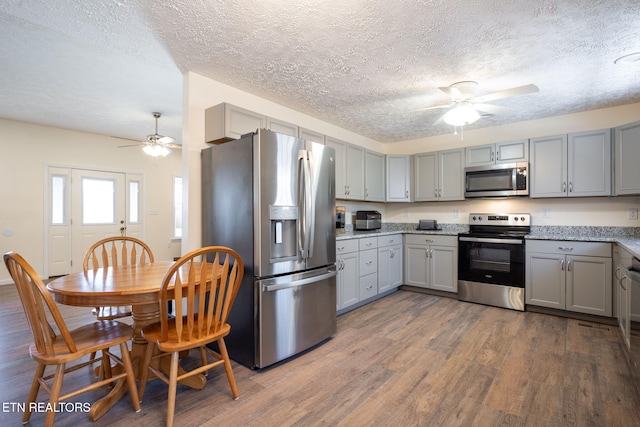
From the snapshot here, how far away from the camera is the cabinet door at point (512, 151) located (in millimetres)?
3898

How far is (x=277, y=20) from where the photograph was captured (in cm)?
200

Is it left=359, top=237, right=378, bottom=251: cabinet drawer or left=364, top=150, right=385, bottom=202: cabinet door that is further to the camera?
left=364, top=150, right=385, bottom=202: cabinet door

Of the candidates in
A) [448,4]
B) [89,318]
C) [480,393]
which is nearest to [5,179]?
[89,318]

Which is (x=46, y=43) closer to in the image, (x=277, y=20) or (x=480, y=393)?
(x=277, y=20)

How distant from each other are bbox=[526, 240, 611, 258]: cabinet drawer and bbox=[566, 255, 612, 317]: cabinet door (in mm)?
53

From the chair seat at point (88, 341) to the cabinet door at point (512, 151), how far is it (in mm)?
4406

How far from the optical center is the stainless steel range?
3.66m

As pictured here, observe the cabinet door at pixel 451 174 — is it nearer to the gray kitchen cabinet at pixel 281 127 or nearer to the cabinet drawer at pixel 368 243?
the cabinet drawer at pixel 368 243

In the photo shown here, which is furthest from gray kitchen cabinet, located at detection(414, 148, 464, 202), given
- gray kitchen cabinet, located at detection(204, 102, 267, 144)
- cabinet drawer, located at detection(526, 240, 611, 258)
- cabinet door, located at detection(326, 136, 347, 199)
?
gray kitchen cabinet, located at detection(204, 102, 267, 144)

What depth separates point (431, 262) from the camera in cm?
430

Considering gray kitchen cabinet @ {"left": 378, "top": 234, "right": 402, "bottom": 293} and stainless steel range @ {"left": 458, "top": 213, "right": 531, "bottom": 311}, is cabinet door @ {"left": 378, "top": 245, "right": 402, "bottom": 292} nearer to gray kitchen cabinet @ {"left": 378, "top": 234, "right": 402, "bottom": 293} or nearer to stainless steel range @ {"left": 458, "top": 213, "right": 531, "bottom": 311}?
gray kitchen cabinet @ {"left": 378, "top": 234, "right": 402, "bottom": 293}

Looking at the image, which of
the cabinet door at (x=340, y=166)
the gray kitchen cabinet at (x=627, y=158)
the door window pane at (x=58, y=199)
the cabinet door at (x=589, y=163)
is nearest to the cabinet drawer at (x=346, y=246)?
the cabinet door at (x=340, y=166)

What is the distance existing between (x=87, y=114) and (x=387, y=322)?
4.94 meters

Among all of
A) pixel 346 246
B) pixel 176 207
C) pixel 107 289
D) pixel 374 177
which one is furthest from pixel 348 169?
pixel 176 207
